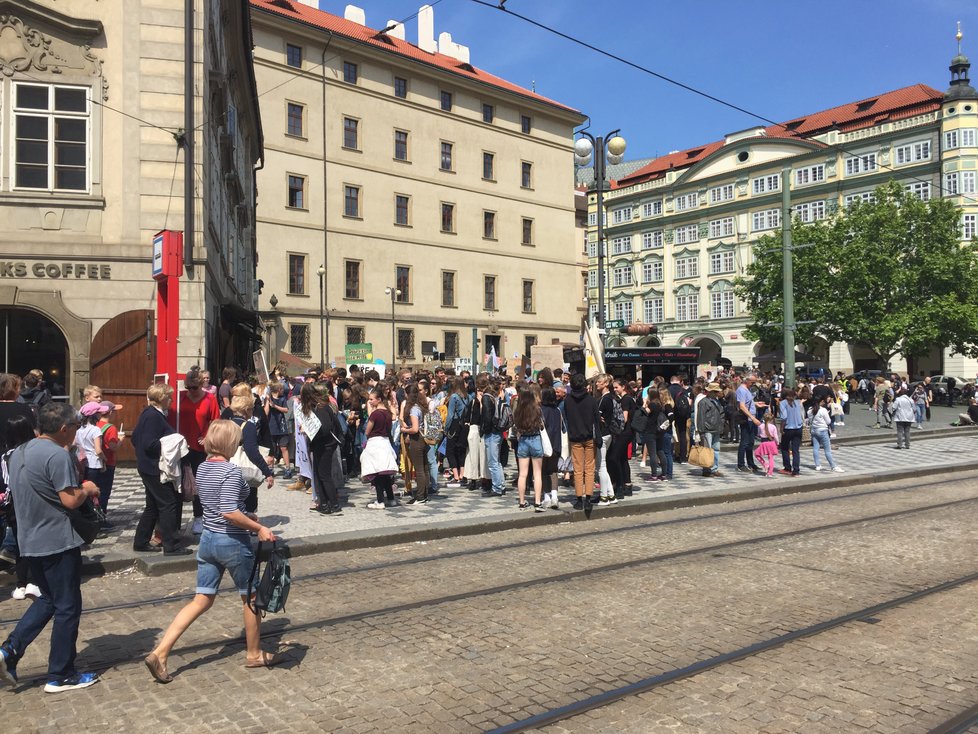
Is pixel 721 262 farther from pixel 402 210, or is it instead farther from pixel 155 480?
pixel 155 480

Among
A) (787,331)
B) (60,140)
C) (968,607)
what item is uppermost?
(60,140)

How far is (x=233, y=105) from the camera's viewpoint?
2531 centimetres

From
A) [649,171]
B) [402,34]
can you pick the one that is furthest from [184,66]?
[649,171]

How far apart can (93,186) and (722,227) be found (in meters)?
61.3

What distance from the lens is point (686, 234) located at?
7338 cm

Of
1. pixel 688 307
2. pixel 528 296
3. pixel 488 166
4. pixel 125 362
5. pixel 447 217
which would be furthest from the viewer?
pixel 688 307

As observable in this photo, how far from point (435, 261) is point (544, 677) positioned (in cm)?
4585

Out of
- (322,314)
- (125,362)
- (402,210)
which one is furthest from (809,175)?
(125,362)

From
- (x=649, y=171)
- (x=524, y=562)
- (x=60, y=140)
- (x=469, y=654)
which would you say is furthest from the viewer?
(x=649, y=171)

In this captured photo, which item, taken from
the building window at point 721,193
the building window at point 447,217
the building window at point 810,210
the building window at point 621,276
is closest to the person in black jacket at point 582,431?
the building window at point 447,217

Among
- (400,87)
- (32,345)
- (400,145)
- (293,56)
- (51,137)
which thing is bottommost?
(32,345)

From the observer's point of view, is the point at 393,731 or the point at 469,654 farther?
the point at 469,654

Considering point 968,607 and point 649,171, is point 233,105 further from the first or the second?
point 649,171

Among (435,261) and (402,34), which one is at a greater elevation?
(402,34)
